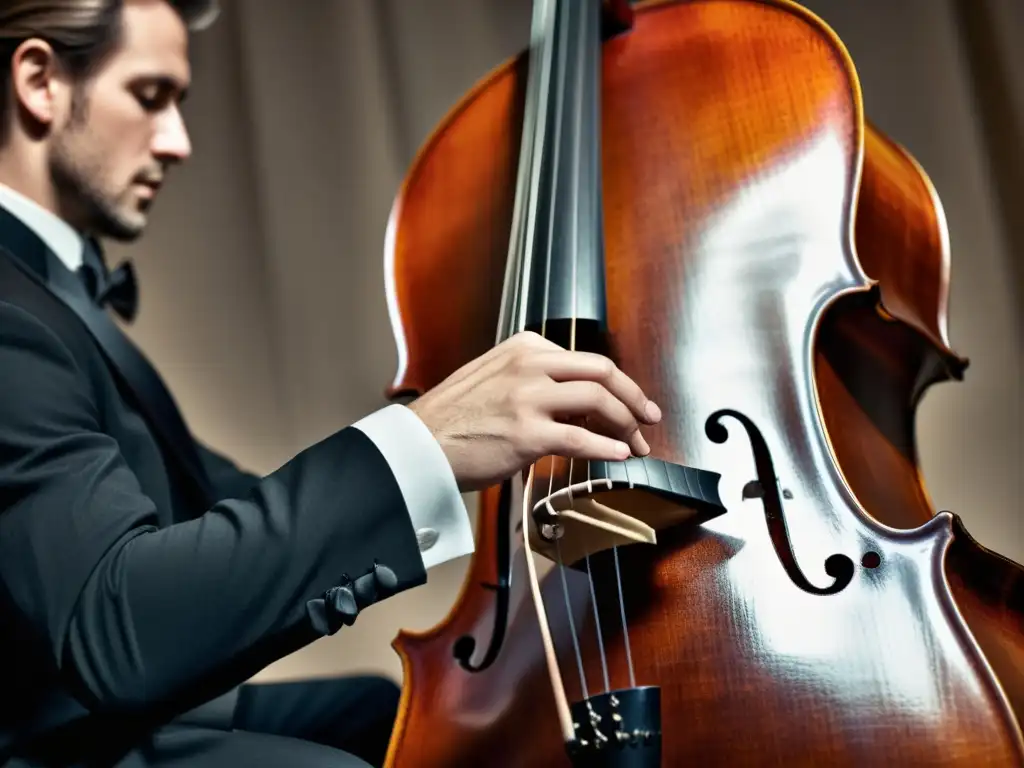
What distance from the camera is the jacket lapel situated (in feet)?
2.75

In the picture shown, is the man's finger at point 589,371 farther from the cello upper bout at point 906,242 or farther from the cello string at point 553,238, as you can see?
the cello upper bout at point 906,242

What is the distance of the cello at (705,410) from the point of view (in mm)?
602

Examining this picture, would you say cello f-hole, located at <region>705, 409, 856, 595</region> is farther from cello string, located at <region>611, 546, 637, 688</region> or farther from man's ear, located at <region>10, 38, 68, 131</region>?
man's ear, located at <region>10, 38, 68, 131</region>

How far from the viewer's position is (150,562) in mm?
602

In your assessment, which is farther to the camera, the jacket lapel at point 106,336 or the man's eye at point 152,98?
the man's eye at point 152,98

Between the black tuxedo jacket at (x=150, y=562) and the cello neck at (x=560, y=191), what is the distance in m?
0.21

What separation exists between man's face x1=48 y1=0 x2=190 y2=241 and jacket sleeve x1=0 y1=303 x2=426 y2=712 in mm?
352

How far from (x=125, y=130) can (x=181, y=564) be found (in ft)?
1.65

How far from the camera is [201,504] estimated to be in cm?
92

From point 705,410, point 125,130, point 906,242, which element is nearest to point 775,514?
point 705,410

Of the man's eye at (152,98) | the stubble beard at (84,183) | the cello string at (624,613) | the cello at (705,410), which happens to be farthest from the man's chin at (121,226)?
the cello string at (624,613)

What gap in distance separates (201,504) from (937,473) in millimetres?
945

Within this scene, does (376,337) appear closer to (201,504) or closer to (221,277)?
(221,277)

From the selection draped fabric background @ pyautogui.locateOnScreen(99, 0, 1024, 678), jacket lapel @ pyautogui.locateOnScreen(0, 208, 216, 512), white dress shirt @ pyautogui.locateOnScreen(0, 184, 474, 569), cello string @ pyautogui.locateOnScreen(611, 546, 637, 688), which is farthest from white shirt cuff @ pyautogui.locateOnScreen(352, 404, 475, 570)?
draped fabric background @ pyautogui.locateOnScreen(99, 0, 1024, 678)
